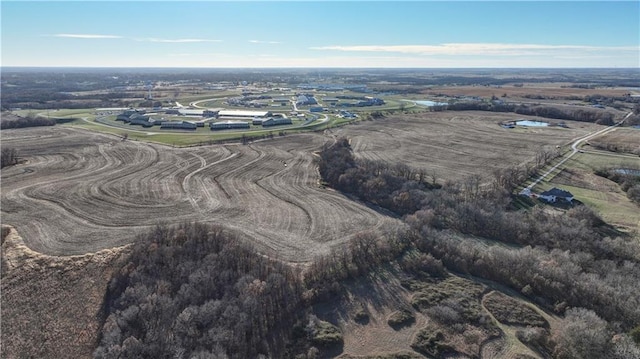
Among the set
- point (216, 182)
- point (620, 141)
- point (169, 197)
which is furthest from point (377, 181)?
point (620, 141)

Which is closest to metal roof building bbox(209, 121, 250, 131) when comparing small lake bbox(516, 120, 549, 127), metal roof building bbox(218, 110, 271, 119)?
metal roof building bbox(218, 110, 271, 119)

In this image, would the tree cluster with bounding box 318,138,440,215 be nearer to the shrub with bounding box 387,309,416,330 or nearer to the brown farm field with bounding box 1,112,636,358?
the brown farm field with bounding box 1,112,636,358

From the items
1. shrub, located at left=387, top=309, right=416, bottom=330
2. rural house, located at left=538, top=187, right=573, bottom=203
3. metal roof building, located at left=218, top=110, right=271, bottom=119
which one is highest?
metal roof building, located at left=218, top=110, right=271, bottom=119

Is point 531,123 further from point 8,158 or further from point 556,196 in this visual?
point 8,158

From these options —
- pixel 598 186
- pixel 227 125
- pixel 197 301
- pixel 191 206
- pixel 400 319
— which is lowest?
pixel 400 319

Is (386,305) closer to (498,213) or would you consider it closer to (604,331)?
(604,331)

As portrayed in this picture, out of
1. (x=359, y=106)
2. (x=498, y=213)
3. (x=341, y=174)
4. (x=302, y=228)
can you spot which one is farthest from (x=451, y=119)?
(x=302, y=228)
